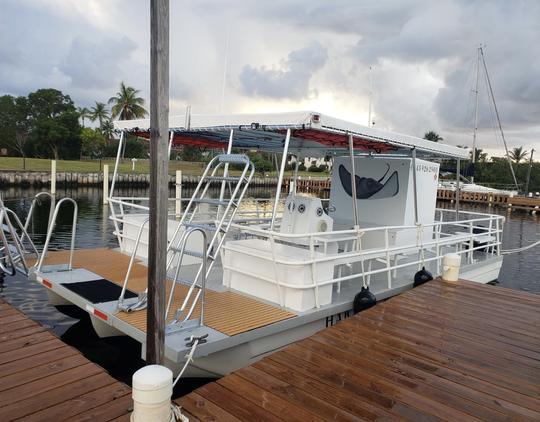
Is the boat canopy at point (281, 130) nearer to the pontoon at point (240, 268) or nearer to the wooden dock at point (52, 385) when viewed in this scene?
the pontoon at point (240, 268)

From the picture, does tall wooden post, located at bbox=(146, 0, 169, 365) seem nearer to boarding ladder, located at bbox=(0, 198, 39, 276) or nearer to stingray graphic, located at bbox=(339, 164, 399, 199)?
boarding ladder, located at bbox=(0, 198, 39, 276)

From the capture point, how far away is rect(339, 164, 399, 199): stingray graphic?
30.9 feet

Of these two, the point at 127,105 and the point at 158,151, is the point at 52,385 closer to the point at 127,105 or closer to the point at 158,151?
the point at 158,151

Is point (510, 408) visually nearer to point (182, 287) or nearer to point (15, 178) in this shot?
point (182, 287)

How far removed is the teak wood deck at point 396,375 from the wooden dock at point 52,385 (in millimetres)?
571

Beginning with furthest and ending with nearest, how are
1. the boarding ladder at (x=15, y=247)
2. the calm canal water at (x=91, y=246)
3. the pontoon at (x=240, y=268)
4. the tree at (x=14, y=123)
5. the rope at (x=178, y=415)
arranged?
the tree at (x=14, y=123) < the calm canal water at (x=91, y=246) < the boarding ladder at (x=15, y=247) < the pontoon at (x=240, y=268) < the rope at (x=178, y=415)

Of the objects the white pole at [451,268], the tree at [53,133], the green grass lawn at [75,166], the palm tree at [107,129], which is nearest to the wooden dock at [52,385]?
the white pole at [451,268]

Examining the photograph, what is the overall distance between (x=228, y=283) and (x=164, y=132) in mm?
3530

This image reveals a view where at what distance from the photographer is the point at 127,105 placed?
62.2 m

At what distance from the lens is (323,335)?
4.89 meters

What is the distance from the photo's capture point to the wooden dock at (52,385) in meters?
3.10

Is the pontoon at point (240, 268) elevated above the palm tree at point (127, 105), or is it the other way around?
the palm tree at point (127, 105)

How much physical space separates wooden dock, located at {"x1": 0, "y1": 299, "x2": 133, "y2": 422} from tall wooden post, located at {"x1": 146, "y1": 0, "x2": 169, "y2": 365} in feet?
2.26

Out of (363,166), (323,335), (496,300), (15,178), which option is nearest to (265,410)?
(323,335)
